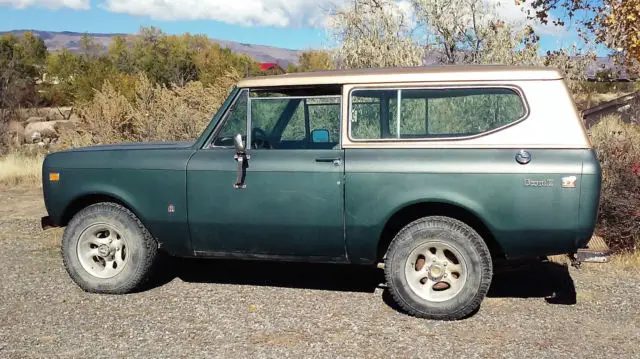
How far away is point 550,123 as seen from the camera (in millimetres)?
4848

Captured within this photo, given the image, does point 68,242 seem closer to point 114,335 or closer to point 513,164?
point 114,335

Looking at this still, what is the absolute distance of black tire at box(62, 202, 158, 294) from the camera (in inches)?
225

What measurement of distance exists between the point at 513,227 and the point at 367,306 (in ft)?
4.56

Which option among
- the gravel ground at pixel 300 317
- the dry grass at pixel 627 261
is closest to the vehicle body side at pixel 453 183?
the gravel ground at pixel 300 317

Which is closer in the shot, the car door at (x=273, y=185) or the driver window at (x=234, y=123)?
the car door at (x=273, y=185)

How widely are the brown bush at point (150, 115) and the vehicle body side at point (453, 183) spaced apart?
6.39 m

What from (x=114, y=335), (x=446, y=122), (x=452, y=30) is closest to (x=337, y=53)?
(x=452, y=30)

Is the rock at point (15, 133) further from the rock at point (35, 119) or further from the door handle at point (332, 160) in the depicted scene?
the door handle at point (332, 160)

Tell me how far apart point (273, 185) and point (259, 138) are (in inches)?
20.0

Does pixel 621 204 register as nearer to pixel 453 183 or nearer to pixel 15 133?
pixel 453 183

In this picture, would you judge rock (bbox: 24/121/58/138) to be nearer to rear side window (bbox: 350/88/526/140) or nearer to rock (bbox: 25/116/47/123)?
rock (bbox: 25/116/47/123)

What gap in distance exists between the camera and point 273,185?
208 inches

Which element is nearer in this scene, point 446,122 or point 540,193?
point 540,193

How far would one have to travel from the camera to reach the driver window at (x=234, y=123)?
558 cm
